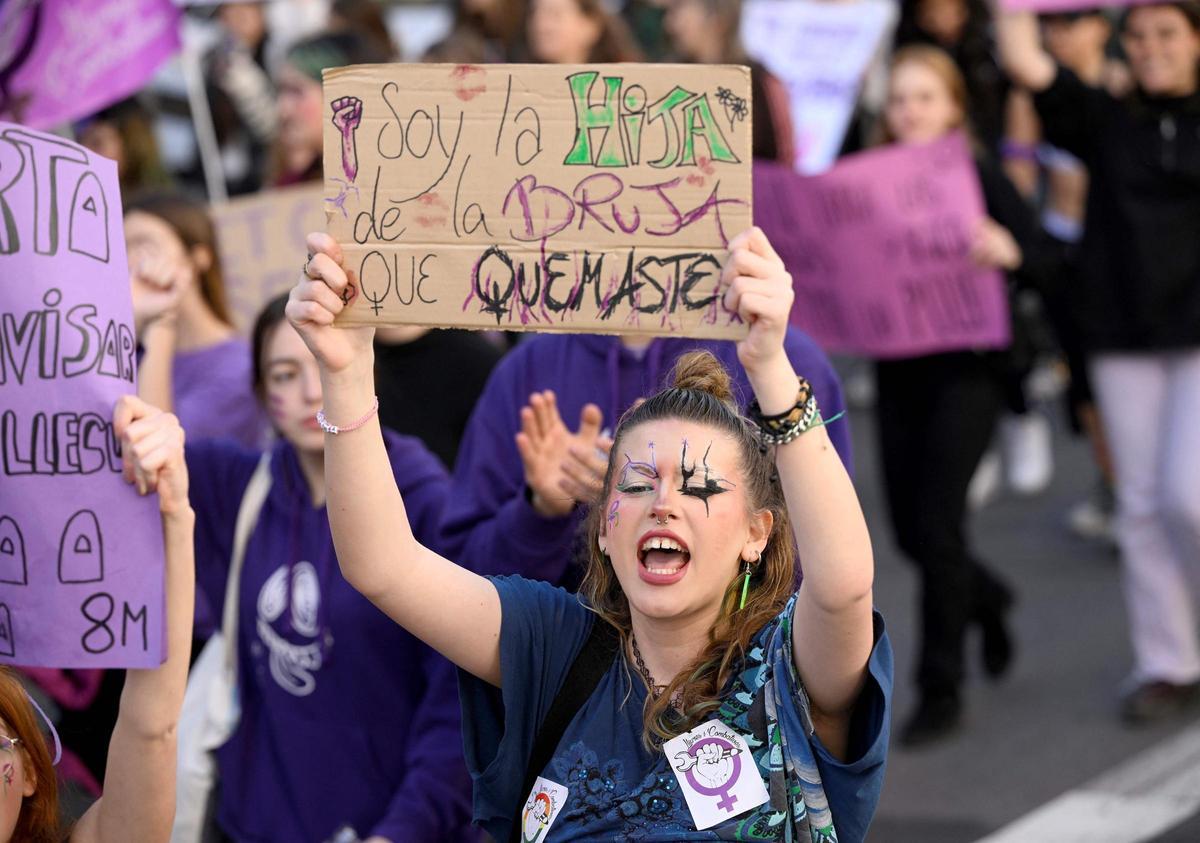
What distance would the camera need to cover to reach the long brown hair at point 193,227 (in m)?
5.01

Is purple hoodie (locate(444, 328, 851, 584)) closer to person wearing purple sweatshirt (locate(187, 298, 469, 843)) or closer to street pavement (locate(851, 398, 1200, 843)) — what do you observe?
person wearing purple sweatshirt (locate(187, 298, 469, 843))

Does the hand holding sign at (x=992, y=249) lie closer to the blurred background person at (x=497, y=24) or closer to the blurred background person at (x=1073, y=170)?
the blurred background person at (x=1073, y=170)

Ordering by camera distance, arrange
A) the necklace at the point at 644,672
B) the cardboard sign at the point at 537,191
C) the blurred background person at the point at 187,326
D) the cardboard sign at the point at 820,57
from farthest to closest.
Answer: the cardboard sign at the point at 820,57, the blurred background person at the point at 187,326, the necklace at the point at 644,672, the cardboard sign at the point at 537,191

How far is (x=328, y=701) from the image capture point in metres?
3.66

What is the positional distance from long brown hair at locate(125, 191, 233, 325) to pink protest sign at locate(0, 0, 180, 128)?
1.59 feet

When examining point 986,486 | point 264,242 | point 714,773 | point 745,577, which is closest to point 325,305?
point 745,577

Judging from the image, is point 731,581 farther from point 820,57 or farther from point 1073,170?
point 1073,170

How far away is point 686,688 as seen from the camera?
9.04 ft

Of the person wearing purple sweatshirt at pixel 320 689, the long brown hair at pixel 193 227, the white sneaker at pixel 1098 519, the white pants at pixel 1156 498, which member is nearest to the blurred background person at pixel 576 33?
the white pants at pixel 1156 498

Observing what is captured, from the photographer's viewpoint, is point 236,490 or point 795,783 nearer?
point 795,783

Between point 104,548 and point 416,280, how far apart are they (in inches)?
27.5

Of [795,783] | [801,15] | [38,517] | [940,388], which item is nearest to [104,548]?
[38,517]

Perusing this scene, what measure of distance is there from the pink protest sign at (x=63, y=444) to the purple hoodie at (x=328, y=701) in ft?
2.38

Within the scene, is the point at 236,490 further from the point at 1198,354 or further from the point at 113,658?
the point at 1198,354
